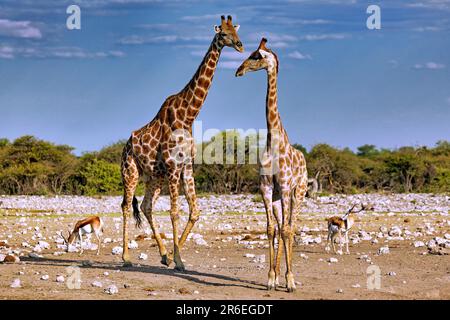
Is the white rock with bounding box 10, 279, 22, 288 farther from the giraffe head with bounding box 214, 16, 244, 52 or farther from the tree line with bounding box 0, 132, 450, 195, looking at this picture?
the tree line with bounding box 0, 132, 450, 195

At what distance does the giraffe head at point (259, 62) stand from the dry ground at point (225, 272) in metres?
2.91

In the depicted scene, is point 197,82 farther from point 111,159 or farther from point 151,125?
point 111,159

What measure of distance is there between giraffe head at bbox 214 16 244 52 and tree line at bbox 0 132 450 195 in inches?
973

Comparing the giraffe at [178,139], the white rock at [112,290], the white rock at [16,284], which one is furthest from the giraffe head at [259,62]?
the white rock at [16,284]

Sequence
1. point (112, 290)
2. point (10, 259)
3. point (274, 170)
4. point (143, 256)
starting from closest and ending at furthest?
point (112, 290), point (274, 170), point (10, 259), point (143, 256)

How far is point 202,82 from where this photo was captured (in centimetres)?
1425

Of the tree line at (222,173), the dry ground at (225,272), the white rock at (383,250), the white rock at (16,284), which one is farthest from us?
the tree line at (222,173)

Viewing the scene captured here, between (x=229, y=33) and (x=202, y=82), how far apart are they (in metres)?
0.94

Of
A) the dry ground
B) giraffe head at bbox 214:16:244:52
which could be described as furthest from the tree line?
giraffe head at bbox 214:16:244:52

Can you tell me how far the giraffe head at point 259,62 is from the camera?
39.3 feet

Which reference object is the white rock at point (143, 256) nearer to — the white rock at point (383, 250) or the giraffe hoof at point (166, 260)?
the giraffe hoof at point (166, 260)

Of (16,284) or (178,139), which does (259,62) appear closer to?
(178,139)

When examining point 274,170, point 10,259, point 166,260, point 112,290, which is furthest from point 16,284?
point 274,170

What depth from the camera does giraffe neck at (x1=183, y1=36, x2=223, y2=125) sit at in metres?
14.1
